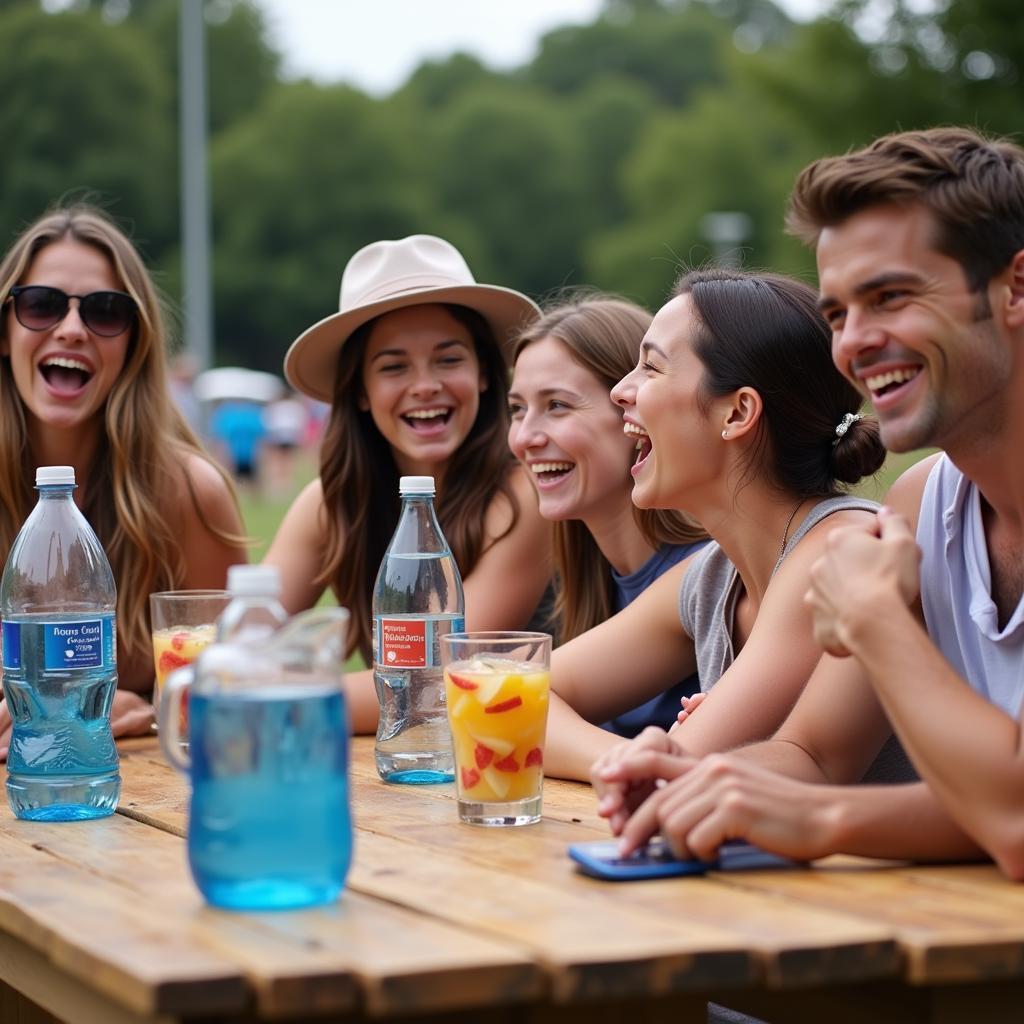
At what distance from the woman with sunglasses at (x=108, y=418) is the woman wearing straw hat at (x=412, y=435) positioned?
30cm

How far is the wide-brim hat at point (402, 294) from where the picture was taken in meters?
4.79

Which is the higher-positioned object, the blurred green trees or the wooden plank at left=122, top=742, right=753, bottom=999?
the blurred green trees

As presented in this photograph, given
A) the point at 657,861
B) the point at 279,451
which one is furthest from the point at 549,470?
the point at 279,451

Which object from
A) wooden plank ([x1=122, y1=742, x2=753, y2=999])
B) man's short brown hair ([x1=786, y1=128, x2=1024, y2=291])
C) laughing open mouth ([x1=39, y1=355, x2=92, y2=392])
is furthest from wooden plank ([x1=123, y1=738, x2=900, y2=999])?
laughing open mouth ([x1=39, y1=355, x2=92, y2=392])

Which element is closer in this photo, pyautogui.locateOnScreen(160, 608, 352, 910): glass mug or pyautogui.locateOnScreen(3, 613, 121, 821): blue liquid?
pyautogui.locateOnScreen(160, 608, 352, 910): glass mug

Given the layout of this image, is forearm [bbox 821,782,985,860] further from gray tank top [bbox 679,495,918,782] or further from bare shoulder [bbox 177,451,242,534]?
bare shoulder [bbox 177,451,242,534]

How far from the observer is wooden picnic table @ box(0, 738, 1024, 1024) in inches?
77.2

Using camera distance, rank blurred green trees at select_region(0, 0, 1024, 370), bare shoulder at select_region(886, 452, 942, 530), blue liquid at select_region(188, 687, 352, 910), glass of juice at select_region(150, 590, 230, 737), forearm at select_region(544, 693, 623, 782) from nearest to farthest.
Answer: blue liquid at select_region(188, 687, 352, 910)
bare shoulder at select_region(886, 452, 942, 530)
forearm at select_region(544, 693, 623, 782)
glass of juice at select_region(150, 590, 230, 737)
blurred green trees at select_region(0, 0, 1024, 370)

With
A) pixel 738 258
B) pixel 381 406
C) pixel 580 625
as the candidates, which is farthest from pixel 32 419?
pixel 738 258

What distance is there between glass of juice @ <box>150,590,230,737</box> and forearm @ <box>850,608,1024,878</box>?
161cm

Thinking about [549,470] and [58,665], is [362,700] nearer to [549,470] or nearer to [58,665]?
[549,470]

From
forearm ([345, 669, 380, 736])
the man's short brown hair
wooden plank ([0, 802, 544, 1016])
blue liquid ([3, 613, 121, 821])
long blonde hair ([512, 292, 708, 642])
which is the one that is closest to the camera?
wooden plank ([0, 802, 544, 1016])

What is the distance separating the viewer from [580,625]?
4.48 meters

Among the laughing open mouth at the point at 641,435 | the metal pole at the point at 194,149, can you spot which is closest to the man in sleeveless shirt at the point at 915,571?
the laughing open mouth at the point at 641,435
